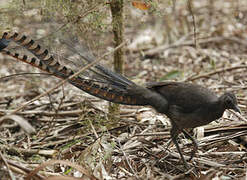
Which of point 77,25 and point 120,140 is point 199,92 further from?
point 77,25

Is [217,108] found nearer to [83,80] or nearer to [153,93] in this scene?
[153,93]

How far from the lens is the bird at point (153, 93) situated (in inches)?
128

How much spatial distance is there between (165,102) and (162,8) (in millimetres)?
1375

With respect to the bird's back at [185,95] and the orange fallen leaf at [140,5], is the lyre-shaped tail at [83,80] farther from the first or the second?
the orange fallen leaf at [140,5]

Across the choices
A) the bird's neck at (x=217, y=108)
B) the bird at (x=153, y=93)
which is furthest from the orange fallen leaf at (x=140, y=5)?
the bird's neck at (x=217, y=108)

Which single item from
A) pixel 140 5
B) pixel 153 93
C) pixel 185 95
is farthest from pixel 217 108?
pixel 140 5

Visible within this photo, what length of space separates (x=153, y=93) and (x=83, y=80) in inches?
29.3

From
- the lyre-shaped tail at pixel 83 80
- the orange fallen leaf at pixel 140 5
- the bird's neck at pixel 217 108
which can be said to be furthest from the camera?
the orange fallen leaf at pixel 140 5

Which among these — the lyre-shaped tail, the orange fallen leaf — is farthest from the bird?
the orange fallen leaf

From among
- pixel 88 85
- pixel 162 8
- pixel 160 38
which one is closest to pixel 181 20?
pixel 160 38

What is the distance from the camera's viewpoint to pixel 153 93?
11.5 ft

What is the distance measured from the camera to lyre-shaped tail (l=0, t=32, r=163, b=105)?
10.8 ft

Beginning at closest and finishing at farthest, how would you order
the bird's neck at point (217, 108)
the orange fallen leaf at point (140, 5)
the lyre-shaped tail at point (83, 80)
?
1. the bird's neck at point (217, 108)
2. the lyre-shaped tail at point (83, 80)
3. the orange fallen leaf at point (140, 5)

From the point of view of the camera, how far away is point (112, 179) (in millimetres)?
3109
